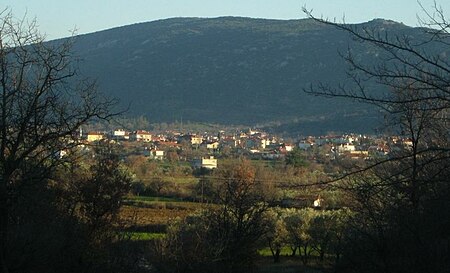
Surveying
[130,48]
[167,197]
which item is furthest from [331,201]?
[130,48]

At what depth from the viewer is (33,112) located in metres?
→ 7.90

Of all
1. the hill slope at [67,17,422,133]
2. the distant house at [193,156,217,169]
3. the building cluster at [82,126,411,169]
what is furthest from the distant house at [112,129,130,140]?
the hill slope at [67,17,422,133]

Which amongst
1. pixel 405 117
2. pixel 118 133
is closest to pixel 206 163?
pixel 118 133

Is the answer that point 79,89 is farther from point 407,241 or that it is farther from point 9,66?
point 407,241

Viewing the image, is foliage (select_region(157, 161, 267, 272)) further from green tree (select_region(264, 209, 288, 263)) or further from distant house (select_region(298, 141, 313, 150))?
distant house (select_region(298, 141, 313, 150))

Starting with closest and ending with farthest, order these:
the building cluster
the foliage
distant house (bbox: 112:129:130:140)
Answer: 1. distant house (bbox: 112:129:130:140)
2. the foliage
3. the building cluster

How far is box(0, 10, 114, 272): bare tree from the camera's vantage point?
25.4 feet

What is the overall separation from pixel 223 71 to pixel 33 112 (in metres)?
150

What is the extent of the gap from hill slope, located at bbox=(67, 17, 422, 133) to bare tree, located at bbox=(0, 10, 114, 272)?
94348 millimetres

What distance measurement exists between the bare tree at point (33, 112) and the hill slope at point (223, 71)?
94.3m

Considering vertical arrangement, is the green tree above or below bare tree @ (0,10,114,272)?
below

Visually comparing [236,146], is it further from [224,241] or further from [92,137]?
[92,137]

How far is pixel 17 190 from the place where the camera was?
24.6 ft

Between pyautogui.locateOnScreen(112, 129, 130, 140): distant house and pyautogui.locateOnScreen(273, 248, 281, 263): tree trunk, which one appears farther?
pyautogui.locateOnScreen(273, 248, 281, 263): tree trunk
